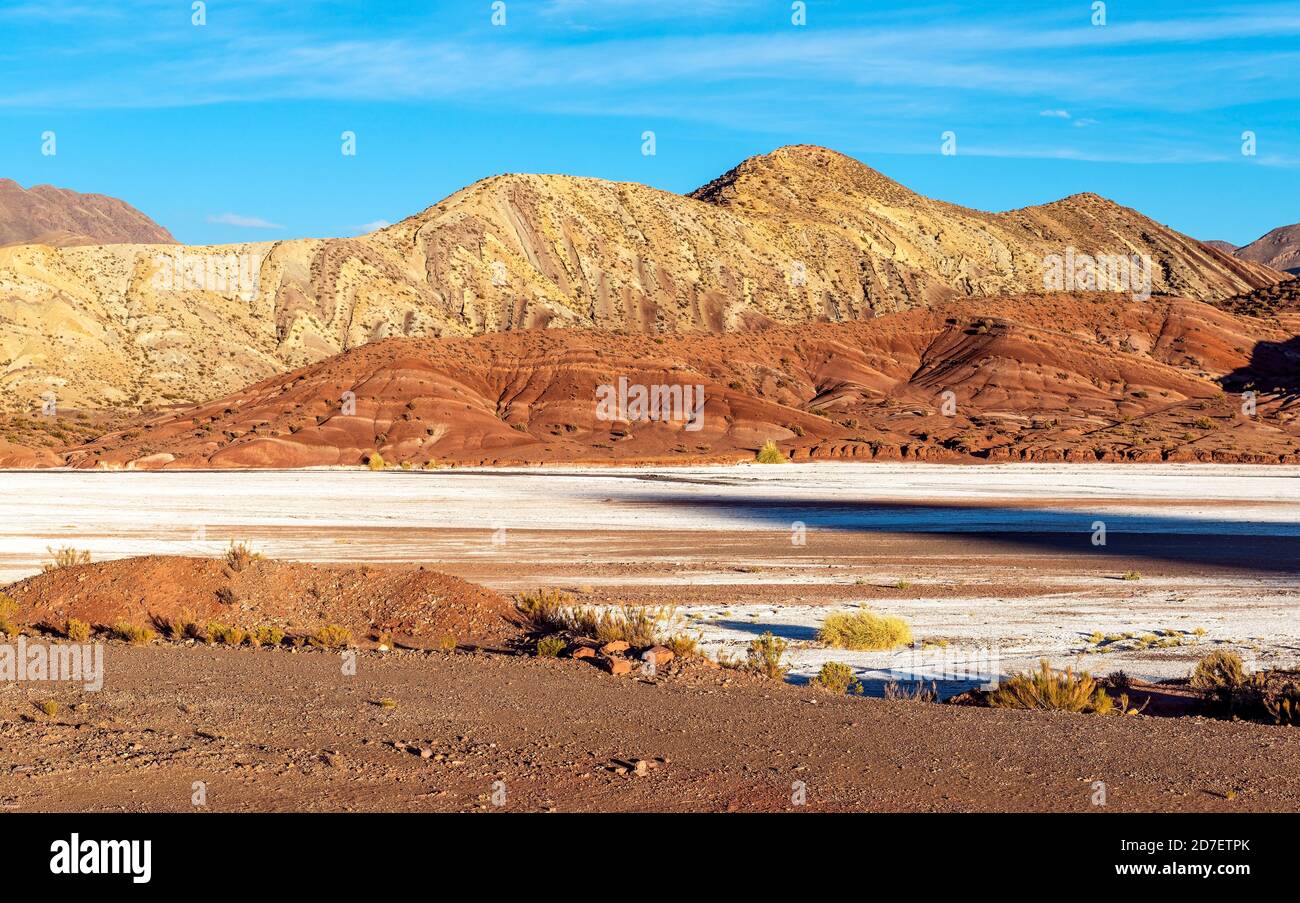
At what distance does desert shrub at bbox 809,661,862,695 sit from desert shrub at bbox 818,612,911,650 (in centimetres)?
236

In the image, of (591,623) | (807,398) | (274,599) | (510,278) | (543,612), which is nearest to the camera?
(591,623)

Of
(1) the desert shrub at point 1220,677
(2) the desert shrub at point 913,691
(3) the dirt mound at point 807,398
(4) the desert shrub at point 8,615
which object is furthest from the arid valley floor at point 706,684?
(3) the dirt mound at point 807,398

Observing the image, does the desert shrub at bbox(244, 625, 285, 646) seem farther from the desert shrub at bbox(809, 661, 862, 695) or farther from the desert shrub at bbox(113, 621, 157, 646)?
the desert shrub at bbox(809, 661, 862, 695)

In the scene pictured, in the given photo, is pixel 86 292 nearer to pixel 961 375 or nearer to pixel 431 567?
pixel 961 375

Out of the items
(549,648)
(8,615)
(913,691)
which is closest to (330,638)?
(549,648)

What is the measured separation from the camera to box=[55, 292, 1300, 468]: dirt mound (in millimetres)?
62344

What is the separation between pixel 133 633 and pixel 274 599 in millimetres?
1975

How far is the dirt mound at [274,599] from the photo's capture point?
48.0ft

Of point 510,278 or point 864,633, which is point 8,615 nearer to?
point 864,633

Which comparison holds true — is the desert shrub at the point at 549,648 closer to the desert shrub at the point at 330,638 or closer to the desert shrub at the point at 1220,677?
the desert shrub at the point at 330,638

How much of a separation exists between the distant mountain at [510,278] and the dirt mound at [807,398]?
2297 cm

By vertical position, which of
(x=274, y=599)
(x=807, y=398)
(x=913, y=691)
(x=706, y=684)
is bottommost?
(x=913, y=691)

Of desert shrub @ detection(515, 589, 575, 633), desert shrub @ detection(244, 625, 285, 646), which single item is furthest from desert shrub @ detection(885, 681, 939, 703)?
desert shrub @ detection(244, 625, 285, 646)

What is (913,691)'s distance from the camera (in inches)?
476
